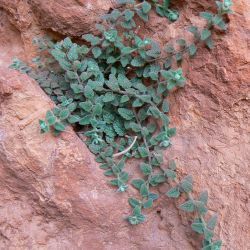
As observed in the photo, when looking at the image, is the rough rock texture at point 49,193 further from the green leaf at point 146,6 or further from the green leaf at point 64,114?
the green leaf at point 146,6

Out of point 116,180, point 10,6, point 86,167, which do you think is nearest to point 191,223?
point 116,180

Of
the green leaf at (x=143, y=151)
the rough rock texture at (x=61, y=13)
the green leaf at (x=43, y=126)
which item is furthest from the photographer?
the rough rock texture at (x=61, y=13)

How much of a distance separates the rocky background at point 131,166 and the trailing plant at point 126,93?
55 mm

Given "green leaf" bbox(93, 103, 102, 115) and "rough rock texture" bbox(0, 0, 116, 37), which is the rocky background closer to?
"green leaf" bbox(93, 103, 102, 115)

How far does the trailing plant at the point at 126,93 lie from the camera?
1691 millimetres

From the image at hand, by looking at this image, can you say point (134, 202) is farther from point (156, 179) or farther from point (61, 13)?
point (61, 13)

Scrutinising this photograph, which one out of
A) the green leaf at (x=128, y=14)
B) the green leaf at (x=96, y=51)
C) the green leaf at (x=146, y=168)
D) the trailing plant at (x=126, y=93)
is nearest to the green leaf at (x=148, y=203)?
the trailing plant at (x=126, y=93)

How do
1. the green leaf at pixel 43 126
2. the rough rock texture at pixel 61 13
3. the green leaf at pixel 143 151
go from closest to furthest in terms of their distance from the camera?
the green leaf at pixel 43 126 < the green leaf at pixel 143 151 < the rough rock texture at pixel 61 13

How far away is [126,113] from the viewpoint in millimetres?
1783

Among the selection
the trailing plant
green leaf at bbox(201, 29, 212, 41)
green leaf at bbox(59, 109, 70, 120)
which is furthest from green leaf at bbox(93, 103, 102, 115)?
green leaf at bbox(201, 29, 212, 41)

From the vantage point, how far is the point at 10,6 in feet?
6.27

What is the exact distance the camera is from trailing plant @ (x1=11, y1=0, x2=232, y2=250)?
169 centimetres

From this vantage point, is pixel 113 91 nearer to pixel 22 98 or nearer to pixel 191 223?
pixel 22 98

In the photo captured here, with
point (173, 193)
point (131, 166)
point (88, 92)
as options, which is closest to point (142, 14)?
point (88, 92)
